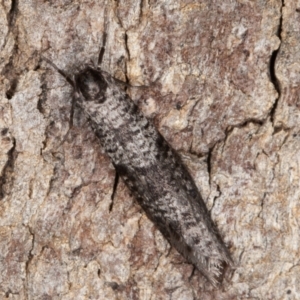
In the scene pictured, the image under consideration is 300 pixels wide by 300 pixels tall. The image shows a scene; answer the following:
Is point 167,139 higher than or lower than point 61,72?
Result: lower

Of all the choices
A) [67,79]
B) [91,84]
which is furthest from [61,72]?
[91,84]

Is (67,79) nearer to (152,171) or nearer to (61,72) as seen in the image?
(61,72)

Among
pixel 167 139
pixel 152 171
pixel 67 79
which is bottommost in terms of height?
pixel 152 171

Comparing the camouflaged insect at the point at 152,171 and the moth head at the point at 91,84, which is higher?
the moth head at the point at 91,84

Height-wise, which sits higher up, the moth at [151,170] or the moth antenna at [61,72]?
the moth antenna at [61,72]
